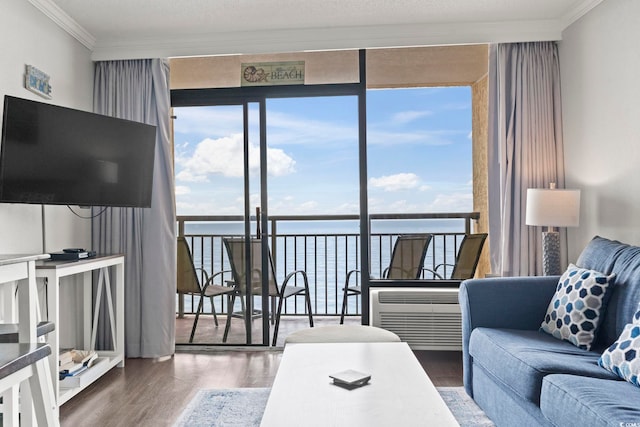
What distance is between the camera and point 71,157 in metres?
2.85

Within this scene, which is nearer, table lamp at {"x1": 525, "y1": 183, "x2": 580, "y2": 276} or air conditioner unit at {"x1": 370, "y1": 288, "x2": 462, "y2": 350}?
table lamp at {"x1": 525, "y1": 183, "x2": 580, "y2": 276}

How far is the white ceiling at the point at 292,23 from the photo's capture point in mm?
3164

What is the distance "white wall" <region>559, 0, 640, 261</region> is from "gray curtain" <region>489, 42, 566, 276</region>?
8cm

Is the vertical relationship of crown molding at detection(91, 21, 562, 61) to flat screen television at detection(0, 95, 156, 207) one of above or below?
above

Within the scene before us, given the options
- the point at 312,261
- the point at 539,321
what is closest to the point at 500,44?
the point at 539,321

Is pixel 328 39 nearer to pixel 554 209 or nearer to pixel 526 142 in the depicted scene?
pixel 526 142

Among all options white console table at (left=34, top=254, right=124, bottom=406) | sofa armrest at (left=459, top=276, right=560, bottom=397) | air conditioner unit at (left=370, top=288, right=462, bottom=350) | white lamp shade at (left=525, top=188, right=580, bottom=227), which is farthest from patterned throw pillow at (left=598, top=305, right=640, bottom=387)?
white console table at (left=34, top=254, right=124, bottom=406)

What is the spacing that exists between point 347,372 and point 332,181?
7.76 feet

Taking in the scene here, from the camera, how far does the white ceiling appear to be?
316 cm

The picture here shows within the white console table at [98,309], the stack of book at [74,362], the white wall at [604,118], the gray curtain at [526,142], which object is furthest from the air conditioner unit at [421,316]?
the stack of book at [74,362]

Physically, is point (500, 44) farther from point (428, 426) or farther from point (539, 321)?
point (428, 426)

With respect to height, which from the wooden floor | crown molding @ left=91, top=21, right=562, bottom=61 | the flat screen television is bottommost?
the wooden floor

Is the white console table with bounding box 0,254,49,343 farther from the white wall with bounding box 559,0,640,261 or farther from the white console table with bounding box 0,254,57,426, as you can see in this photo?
the white wall with bounding box 559,0,640,261

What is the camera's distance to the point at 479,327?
102 inches
